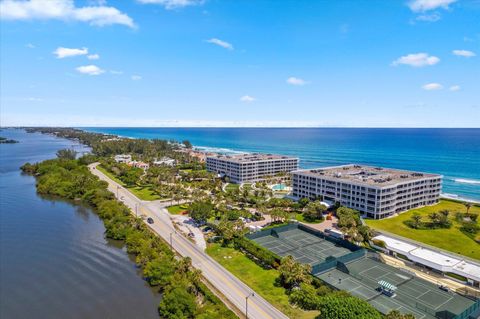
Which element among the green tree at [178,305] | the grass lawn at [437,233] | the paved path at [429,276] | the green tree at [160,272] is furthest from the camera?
the grass lawn at [437,233]

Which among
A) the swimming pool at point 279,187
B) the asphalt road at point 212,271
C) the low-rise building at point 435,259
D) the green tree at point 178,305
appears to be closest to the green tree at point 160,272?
the asphalt road at point 212,271

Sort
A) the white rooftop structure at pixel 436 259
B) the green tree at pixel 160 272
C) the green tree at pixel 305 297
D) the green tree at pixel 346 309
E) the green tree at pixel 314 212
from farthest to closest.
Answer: the green tree at pixel 314 212 < the white rooftop structure at pixel 436 259 < the green tree at pixel 160 272 < the green tree at pixel 305 297 < the green tree at pixel 346 309

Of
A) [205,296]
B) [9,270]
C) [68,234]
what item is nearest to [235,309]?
[205,296]

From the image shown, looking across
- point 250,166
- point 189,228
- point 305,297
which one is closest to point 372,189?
point 305,297

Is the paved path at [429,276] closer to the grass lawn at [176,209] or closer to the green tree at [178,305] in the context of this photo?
the green tree at [178,305]

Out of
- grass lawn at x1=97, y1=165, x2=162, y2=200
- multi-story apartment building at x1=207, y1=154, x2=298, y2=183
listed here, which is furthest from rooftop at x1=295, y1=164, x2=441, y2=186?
grass lawn at x1=97, y1=165, x2=162, y2=200

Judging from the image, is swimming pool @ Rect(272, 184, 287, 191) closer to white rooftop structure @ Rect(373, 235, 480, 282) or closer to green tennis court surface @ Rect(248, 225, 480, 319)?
→ green tennis court surface @ Rect(248, 225, 480, 319)

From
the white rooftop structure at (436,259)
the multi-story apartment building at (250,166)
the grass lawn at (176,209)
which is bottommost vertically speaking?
the grass lawn at (176,209)

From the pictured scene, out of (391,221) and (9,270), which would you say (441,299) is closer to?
(391,221)
